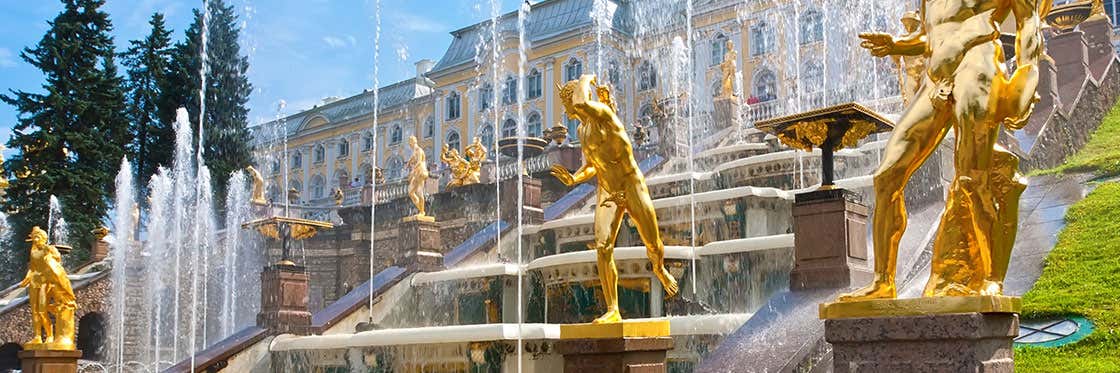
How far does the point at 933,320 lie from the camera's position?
625 centimetres

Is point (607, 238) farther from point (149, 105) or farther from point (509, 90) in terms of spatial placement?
point (509, 90)

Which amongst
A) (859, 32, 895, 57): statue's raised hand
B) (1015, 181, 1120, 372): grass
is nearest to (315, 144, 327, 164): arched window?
(1015, 181, 1120, 372): grass

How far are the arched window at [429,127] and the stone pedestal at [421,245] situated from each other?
160ft

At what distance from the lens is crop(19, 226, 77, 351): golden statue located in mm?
17016

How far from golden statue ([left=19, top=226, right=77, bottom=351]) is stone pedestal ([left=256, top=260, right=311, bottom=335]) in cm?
290

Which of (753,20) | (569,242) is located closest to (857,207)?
(569,242)

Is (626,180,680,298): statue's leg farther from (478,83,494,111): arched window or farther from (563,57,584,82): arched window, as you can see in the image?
(478,83,494,111): arched window

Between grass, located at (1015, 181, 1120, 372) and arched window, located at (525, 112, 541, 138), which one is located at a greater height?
arched window, located at (525, 112, 541, 138)

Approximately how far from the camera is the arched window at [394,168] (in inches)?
2675

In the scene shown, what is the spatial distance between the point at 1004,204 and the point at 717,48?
50.5m

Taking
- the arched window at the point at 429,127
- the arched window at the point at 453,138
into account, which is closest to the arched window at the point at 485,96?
the arched window at the point at 453,138

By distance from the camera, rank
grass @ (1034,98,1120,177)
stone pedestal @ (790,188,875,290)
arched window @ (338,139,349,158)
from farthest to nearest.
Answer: arched window @ (338,139,349,158), grass @ (1034,98,1120,177), stone pedestal @ (790,188,875,290)

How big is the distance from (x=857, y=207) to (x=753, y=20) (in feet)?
Answer: 148

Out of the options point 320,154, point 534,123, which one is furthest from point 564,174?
point 320,154
